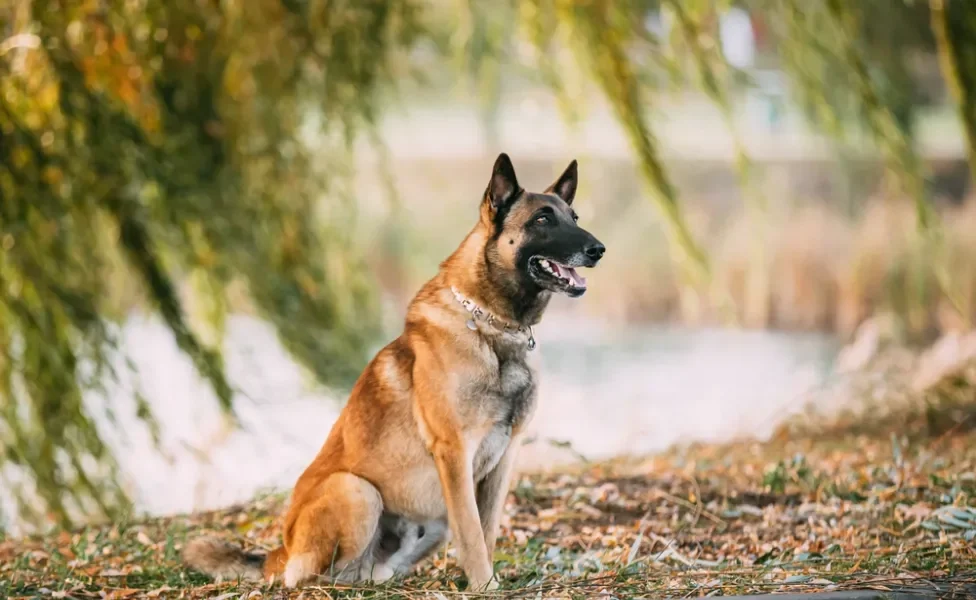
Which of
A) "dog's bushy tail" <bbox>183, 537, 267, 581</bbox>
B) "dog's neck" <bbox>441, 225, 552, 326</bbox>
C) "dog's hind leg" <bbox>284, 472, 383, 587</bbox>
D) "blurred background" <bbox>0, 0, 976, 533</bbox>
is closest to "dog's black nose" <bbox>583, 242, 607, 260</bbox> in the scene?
"dog's neck" <bbox>441, 225, 552, 326</bbox>

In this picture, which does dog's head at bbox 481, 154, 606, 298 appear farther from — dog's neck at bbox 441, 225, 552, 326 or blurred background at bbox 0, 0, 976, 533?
blurred background at bbox 0, 0, 976, 533

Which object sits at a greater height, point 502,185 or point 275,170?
point 275,170

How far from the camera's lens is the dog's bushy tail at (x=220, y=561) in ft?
11.7

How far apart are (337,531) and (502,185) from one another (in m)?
1.18

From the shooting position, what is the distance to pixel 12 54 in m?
4.50

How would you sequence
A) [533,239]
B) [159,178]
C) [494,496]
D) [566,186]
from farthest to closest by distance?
[159,178] < [566,186] < [494,496] < [533,239]

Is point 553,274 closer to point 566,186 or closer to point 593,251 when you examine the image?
point 593,251

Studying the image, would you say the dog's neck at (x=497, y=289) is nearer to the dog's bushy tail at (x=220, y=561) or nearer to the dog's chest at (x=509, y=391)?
the dog's chest at (x=509, y=391)

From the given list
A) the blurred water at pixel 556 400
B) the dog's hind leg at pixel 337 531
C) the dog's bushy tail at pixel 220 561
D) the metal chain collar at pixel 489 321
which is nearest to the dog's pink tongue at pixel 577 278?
the metal chain collar at pixel 489 321

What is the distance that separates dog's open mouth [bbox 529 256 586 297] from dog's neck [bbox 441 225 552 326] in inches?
A: 2.5

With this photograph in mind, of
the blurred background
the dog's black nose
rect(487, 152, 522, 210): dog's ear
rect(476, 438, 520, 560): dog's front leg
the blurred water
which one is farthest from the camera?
the blurred water

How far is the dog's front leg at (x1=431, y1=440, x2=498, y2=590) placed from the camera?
129 inches

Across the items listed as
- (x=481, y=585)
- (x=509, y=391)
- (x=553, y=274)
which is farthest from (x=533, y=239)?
(x=481, y=585)

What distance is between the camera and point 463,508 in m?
3.26
